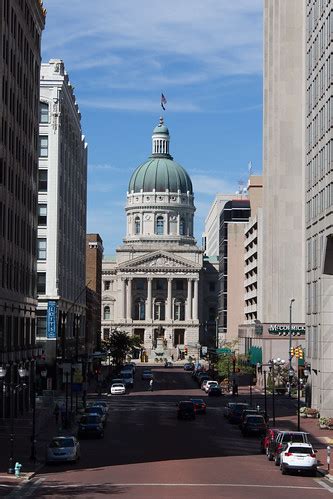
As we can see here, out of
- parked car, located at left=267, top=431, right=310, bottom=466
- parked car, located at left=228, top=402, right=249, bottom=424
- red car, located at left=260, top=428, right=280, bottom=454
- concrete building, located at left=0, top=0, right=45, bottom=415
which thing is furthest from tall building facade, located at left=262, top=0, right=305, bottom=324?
parked car, located at left=267, top=431, right=310, bottom=466

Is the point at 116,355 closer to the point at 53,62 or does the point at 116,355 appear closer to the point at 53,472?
the point at 53,62

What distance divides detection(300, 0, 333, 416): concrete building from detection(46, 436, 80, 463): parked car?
28688 mm

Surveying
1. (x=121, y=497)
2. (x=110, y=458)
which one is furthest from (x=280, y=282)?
(x=121, y=497)

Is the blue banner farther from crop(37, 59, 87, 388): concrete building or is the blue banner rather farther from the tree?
the tree

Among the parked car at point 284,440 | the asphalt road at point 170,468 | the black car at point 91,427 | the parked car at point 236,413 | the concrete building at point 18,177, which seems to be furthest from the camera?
the parked car at point 236,413

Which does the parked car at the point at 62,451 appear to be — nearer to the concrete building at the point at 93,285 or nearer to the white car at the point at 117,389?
the white car at the point at 117,389

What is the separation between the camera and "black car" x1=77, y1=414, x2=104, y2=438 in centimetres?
→ 6562

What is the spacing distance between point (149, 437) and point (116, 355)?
10529cm

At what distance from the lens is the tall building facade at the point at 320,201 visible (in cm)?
7619

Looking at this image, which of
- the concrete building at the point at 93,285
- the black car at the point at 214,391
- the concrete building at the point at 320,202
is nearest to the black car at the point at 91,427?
the concrete building at the point at 320,202

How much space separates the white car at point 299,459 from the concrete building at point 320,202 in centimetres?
2881

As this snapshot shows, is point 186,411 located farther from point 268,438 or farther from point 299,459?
point 299,459

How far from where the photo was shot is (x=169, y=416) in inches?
3359

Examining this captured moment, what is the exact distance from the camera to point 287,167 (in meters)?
125
